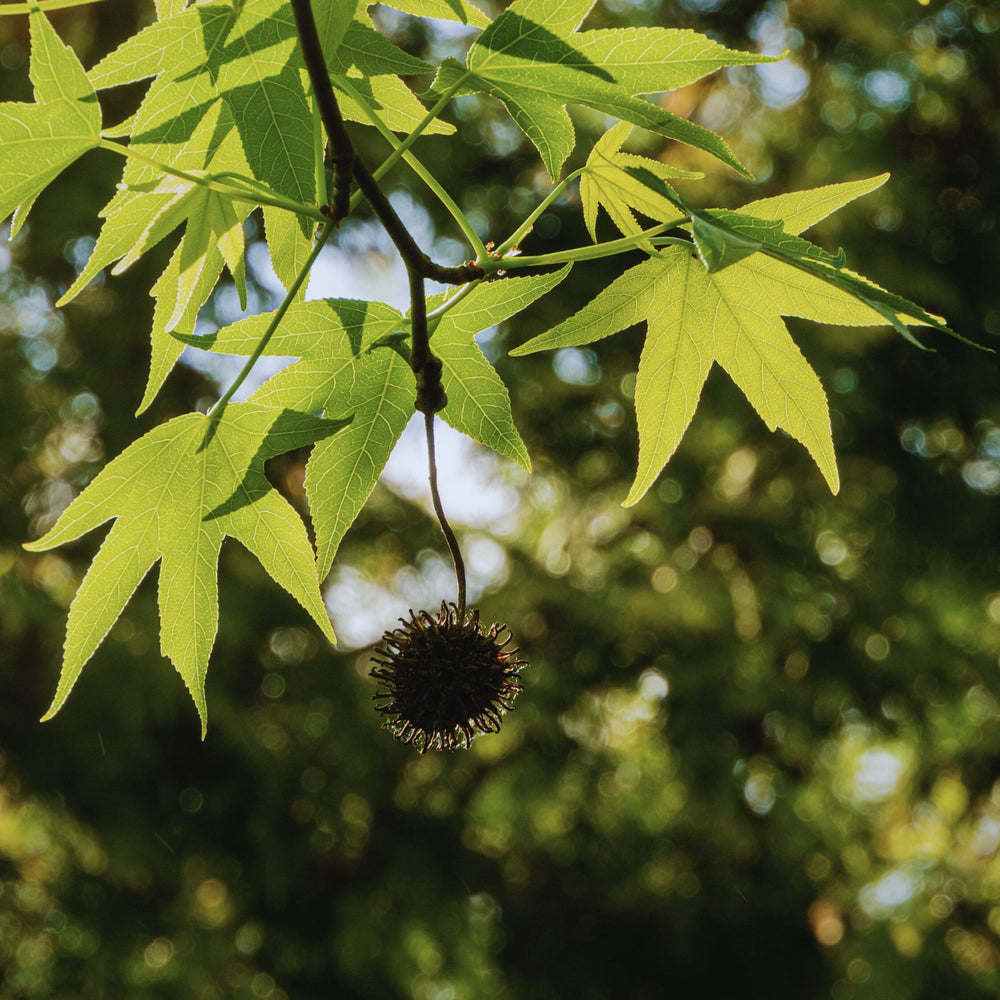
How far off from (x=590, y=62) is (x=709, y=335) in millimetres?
225

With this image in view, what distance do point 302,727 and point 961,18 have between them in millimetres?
2769

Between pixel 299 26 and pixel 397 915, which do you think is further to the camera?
pixel 397 915

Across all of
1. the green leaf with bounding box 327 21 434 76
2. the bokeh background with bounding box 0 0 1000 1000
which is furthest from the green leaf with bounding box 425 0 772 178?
the bokeh background with bounding box 0 0 1000 1000

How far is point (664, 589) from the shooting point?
2.95 metres

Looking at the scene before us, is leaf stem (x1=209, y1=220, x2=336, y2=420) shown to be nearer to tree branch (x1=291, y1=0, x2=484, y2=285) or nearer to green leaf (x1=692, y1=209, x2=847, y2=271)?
tree branch (x1=291, y1=0, x2=484, y2=285)

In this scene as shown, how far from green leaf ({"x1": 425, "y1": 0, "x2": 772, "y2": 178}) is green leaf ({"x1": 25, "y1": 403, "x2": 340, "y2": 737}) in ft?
0.79

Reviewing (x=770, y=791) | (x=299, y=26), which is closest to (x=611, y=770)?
(x=770, y=791)

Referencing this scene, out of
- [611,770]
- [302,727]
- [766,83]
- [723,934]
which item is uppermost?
[766,83]

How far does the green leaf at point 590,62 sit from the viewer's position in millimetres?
567

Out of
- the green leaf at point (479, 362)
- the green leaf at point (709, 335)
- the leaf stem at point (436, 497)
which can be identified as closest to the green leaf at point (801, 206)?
the green leaf at point (709, 335)

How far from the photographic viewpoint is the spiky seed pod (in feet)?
2.38

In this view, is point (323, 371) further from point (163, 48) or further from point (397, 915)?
point (397, 915)

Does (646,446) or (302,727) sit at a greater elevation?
(646,446)

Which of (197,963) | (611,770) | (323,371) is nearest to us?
(323,371)
